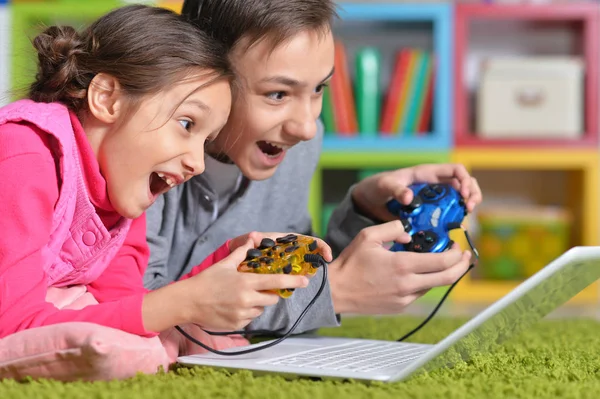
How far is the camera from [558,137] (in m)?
2.49

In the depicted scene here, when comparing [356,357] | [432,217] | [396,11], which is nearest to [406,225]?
[432,217]

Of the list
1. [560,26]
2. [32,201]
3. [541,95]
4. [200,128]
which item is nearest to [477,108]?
[541,95]

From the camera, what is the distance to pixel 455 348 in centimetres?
86

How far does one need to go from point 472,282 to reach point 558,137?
0.49 m

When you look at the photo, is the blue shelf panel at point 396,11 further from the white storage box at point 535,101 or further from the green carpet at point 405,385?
the green carpet at point 405,385

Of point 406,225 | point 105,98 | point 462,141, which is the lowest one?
point 462,141

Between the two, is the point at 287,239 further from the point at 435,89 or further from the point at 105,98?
the point at 435,89

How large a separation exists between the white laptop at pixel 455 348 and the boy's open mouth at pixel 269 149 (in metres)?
0.34

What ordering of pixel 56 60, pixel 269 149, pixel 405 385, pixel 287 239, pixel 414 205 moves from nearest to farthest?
pixel 405 385
pixel 287 239
pixel 56 60
pixel 414 205
pixel 269 149

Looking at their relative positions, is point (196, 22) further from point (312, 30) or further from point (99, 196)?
point (99, 196)

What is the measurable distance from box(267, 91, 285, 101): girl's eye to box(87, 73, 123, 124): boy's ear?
0.82 feet

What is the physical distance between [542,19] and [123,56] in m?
1.83

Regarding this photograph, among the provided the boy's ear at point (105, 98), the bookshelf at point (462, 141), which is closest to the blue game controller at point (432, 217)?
the boy's ear at point (105, 98)

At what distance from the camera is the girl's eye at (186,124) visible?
103 centimetres
